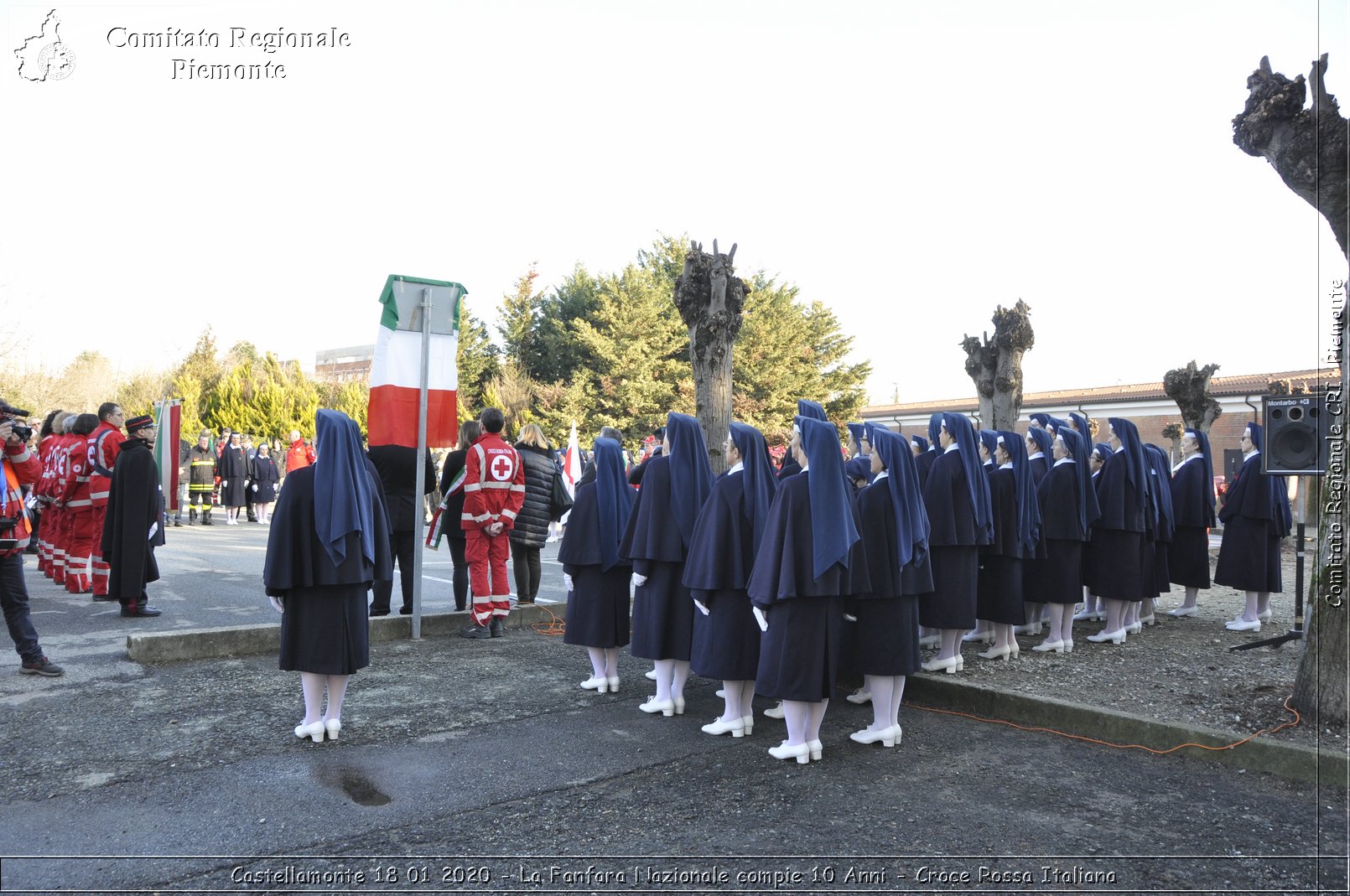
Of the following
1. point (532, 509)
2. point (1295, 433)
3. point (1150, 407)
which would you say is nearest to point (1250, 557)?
point (1295, 433)

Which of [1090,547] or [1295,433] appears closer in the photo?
[1295,433]

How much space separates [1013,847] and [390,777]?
3285 mm

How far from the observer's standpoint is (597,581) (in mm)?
7508

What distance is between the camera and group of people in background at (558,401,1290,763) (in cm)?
574

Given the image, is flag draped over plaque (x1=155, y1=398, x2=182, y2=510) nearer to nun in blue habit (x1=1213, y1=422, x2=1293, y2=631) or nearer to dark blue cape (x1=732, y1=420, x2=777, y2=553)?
dark blue cape (x1=732, y1=420, x2=777, y2=553)

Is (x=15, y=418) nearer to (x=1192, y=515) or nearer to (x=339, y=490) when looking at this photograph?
(x=339, y=490)

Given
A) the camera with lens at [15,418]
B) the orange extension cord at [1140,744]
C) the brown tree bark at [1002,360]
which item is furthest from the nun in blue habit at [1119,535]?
the camera with lens at [15,418]

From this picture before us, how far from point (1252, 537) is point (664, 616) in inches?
289

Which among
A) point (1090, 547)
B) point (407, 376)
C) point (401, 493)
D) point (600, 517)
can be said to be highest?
point (407, 376)

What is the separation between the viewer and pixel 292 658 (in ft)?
19.1

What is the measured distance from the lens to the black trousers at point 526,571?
10.7m

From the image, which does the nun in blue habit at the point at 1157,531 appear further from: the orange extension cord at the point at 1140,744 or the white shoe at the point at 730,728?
the white shoe at the point at 730,728

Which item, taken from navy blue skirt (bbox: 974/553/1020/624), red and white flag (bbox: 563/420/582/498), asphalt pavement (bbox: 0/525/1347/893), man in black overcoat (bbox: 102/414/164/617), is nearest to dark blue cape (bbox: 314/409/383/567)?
asphalt pavement (bbox: 0/525/1347/893)

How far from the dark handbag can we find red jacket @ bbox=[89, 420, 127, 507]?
505cm
